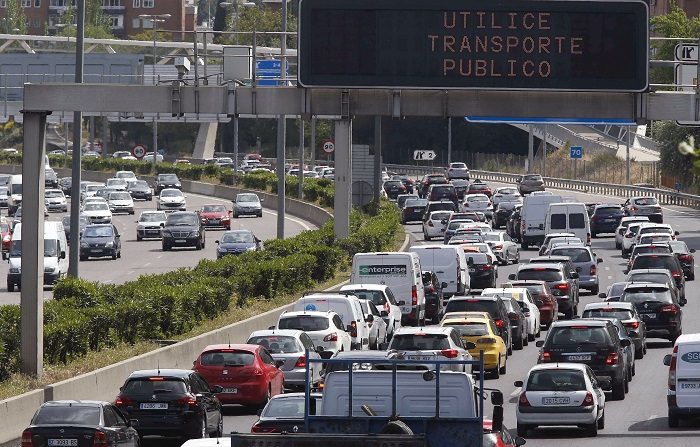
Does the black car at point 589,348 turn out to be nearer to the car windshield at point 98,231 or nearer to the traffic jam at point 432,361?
the traffic jam at point 432,361

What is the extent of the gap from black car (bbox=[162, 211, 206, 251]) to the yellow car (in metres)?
36.6

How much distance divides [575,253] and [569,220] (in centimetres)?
1304

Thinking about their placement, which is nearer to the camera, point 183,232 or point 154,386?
point 154,386

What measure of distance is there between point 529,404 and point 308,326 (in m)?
7.55

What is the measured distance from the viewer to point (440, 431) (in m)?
15.5

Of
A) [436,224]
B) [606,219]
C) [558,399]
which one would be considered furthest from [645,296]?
[606,219]

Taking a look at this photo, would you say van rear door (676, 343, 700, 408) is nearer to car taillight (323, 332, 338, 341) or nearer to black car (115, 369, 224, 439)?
black car (115, 369, 224, 439)

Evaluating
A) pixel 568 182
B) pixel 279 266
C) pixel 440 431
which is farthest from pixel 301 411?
pixel 568 182

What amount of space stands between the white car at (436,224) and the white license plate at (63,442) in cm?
5364

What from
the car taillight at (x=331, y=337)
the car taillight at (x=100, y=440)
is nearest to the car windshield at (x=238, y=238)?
the car taillight at (x=331, y=337)

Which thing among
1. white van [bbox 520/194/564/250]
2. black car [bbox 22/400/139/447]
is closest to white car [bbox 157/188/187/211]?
white van [bbox 520/194/564/250]

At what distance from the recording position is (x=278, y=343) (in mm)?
29828

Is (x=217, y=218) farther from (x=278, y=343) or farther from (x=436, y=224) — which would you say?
(x=278, y=343)

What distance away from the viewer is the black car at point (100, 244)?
64562mm
